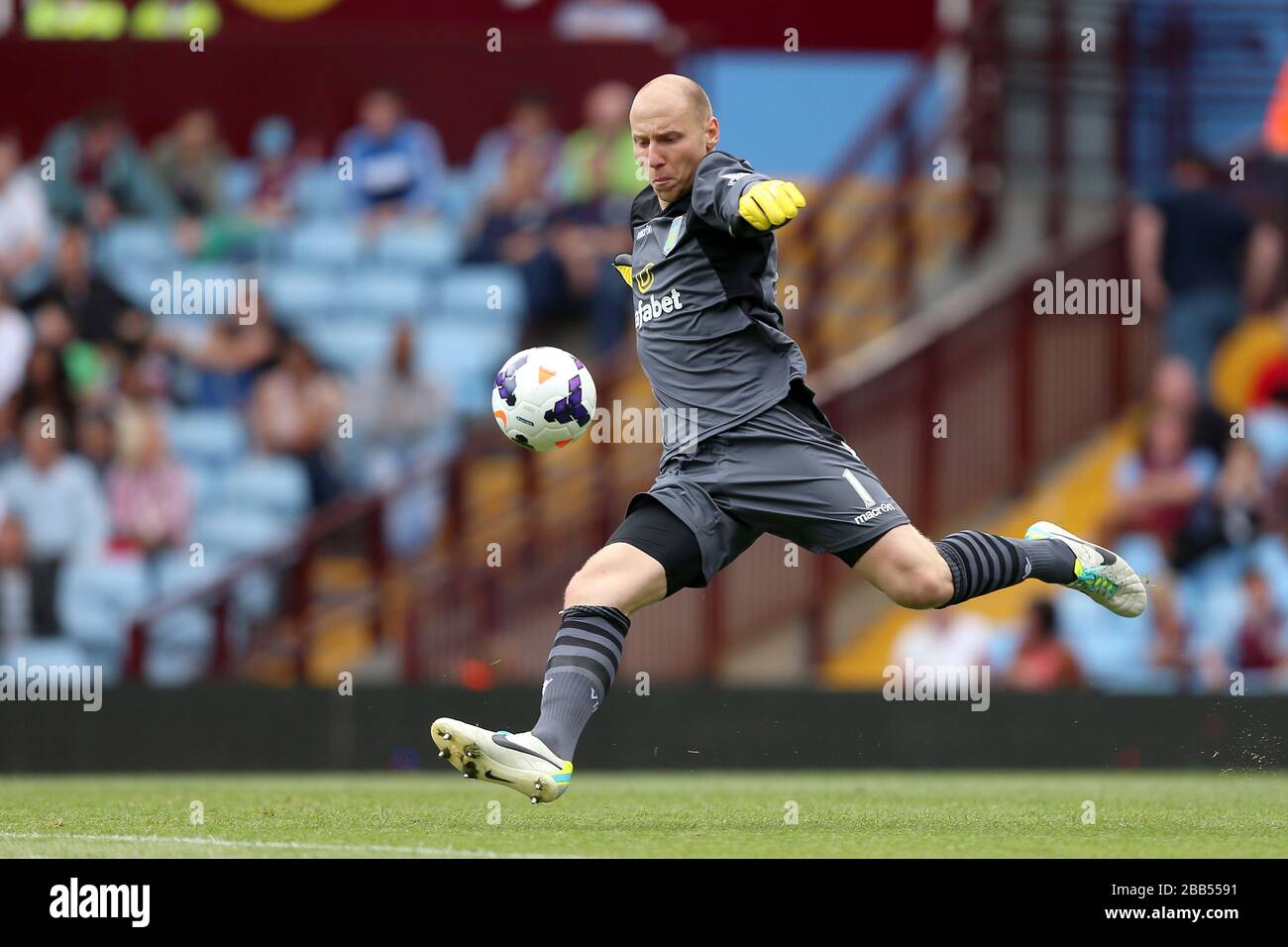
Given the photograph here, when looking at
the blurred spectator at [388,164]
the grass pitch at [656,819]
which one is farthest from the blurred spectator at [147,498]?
the grass pitch at [656,819]

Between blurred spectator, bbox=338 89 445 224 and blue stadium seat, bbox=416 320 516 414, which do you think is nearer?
blue stadium seat, bbox=416 320 516 414

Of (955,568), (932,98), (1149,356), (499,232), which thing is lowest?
(955,568)

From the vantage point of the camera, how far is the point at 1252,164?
45.5 ft

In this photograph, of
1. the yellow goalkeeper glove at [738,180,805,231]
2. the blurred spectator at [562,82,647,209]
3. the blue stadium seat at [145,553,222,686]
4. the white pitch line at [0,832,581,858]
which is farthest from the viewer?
the blurred spectator at [562,82,647,209]

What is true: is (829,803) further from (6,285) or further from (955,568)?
(6,285)

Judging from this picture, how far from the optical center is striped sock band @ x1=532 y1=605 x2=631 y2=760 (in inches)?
243

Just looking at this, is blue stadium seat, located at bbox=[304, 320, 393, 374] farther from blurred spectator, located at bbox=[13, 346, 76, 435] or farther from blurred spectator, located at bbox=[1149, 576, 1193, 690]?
blurred spectator, located at bbox=[1149, 576, 1193, 690]

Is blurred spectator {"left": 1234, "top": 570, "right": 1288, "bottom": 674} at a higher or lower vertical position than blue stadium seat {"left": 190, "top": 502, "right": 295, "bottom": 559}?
lower

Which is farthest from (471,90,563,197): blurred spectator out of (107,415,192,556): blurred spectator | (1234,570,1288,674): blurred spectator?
(1234,570,1288,674): blurred spectator

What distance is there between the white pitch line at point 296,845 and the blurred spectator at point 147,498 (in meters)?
7.32

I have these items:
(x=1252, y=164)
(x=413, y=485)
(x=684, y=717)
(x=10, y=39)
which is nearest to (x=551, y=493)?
(x=413, y=485)

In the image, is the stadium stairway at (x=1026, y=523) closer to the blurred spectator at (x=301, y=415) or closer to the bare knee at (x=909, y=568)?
the blurred spectator at (x=301, y=415)

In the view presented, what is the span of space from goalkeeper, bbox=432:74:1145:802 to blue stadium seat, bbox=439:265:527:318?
25.1ft

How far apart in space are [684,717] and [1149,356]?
3.99m
